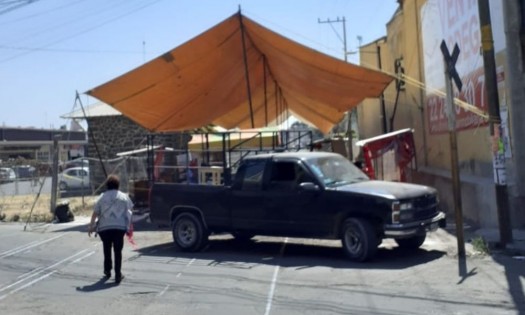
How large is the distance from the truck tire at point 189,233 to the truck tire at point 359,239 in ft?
10.3

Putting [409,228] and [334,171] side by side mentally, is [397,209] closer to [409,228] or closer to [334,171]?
[409,228]

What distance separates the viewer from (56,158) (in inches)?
899

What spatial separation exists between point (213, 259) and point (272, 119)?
18.5 m

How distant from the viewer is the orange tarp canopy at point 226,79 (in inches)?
699

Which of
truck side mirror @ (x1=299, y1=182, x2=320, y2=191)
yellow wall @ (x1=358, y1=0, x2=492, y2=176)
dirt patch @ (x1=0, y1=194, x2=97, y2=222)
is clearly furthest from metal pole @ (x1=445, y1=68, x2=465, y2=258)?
dirt patch @ (x1=0, y1=194, x2=97, y2=222)

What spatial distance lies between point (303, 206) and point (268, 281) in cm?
229

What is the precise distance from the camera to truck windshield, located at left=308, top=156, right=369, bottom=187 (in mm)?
12102

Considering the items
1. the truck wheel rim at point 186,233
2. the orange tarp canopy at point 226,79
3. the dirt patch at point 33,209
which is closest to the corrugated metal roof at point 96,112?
the dirt patch at point 33,209

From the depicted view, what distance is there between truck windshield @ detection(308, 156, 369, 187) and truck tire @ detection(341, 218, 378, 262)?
2.94 feet

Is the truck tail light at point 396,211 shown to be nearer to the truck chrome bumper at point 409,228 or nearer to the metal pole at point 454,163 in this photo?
the truck chrome bumper at point 409,228

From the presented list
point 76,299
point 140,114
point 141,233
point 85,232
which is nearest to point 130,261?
point 76,299

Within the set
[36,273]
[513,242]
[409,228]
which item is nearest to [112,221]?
[36,273]

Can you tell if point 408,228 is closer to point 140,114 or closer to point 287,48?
point 287,48

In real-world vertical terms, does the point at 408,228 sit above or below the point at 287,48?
below
